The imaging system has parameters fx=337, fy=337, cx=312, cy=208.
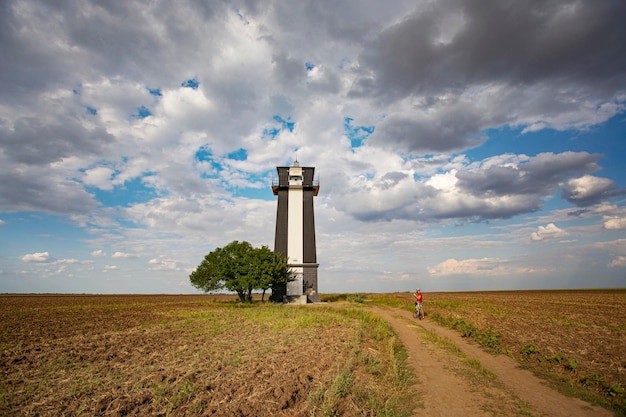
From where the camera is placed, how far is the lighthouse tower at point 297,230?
151 ft

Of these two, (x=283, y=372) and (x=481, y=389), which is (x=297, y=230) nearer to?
(x=283, y=372)

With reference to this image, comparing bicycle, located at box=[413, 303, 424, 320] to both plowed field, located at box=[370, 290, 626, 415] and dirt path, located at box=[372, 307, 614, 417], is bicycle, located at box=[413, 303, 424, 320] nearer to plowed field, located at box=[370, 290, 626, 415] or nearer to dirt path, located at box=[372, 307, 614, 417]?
plowed field, located at box=[370, 290, 626, 415]

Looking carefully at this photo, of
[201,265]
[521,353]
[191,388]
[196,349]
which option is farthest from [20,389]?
[201,265]

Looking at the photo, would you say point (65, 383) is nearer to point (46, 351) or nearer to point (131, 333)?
point (46, 351)

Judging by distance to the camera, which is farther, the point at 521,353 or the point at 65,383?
the point at 521,353

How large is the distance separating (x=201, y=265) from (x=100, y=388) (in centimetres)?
3503

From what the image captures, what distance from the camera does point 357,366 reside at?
1227cm

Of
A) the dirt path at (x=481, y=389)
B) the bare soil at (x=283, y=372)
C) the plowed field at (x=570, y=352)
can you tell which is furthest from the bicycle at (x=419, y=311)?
the dirt path at (x=481, y=389)

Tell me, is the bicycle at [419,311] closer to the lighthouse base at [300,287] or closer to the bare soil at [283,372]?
the bare soil at [283,372]

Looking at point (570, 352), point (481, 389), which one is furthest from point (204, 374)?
point (570, 352)

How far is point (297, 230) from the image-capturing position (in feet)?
156

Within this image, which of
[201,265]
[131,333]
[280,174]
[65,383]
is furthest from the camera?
[280,174]

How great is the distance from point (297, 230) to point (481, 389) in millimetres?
38164

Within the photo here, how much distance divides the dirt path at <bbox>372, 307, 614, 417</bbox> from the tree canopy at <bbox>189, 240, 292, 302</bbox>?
27252 millimetres
